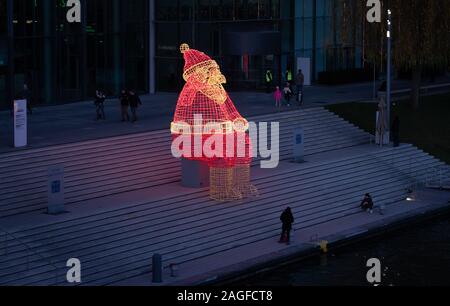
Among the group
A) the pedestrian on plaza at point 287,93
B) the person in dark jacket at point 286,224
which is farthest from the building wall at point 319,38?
the person in dark jacket at point 286,224

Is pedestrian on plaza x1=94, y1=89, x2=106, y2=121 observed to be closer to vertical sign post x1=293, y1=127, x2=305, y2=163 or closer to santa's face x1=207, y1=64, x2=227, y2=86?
vertical sign post x1=293, y1=127, x2=305, y2=163

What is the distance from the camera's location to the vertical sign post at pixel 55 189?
34.4 metres

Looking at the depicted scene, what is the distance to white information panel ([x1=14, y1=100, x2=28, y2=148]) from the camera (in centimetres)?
3831

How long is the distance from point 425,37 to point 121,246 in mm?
24140

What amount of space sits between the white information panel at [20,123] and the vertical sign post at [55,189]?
443 cm

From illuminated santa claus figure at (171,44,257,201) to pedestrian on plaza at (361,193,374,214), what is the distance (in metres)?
5.28

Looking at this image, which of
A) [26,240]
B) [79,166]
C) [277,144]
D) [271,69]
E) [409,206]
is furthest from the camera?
[271,69]

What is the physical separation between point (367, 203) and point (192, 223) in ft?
25.6

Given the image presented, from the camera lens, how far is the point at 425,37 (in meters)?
52.6

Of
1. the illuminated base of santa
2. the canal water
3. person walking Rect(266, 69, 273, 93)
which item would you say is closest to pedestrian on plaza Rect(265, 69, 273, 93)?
person walking Rect(266, 69, 273, 93)
